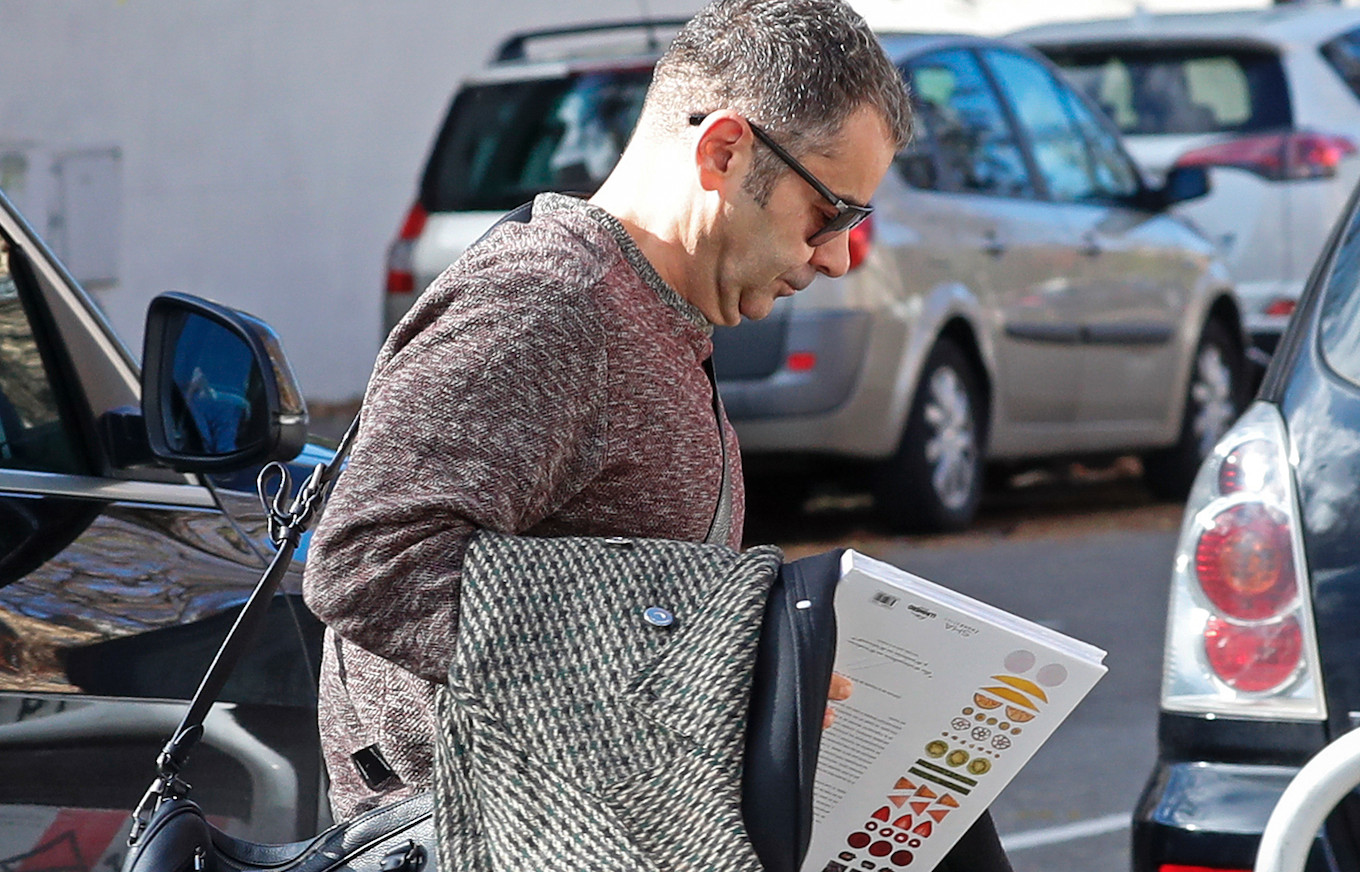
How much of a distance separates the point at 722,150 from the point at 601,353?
225 millimetres

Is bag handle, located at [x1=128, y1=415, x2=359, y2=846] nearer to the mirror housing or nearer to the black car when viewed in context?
the black car

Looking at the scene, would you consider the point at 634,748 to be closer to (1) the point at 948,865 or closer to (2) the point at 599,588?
(2) the point at 599,588

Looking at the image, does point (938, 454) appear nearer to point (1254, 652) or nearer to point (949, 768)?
point (1254, 652)

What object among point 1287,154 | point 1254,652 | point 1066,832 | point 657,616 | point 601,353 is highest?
point 601,353

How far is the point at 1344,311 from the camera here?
118 inches

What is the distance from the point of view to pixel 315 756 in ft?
7.81

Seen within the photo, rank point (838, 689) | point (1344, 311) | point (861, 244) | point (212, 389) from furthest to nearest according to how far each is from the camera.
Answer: point (861, 244)
point (1344, 311)
point (212, 389)
point (838, 689)

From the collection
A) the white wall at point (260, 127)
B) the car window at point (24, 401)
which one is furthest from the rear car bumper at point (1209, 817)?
the white wall at point (260, 127)

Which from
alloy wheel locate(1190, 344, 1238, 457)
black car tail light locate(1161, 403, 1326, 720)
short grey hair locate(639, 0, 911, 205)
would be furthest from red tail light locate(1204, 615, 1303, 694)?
alloy wheel locate(1190, 344, 1238, 457)

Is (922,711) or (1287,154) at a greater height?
(922,711)

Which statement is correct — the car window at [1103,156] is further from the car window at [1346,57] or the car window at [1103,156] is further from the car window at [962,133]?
the car window at [1346,57]

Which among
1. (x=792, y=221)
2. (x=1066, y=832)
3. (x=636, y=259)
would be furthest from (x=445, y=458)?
(x=1066, y=832)

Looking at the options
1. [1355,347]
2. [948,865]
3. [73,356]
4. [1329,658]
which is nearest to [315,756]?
[73,356]

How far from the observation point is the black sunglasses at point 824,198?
69.5 inches
